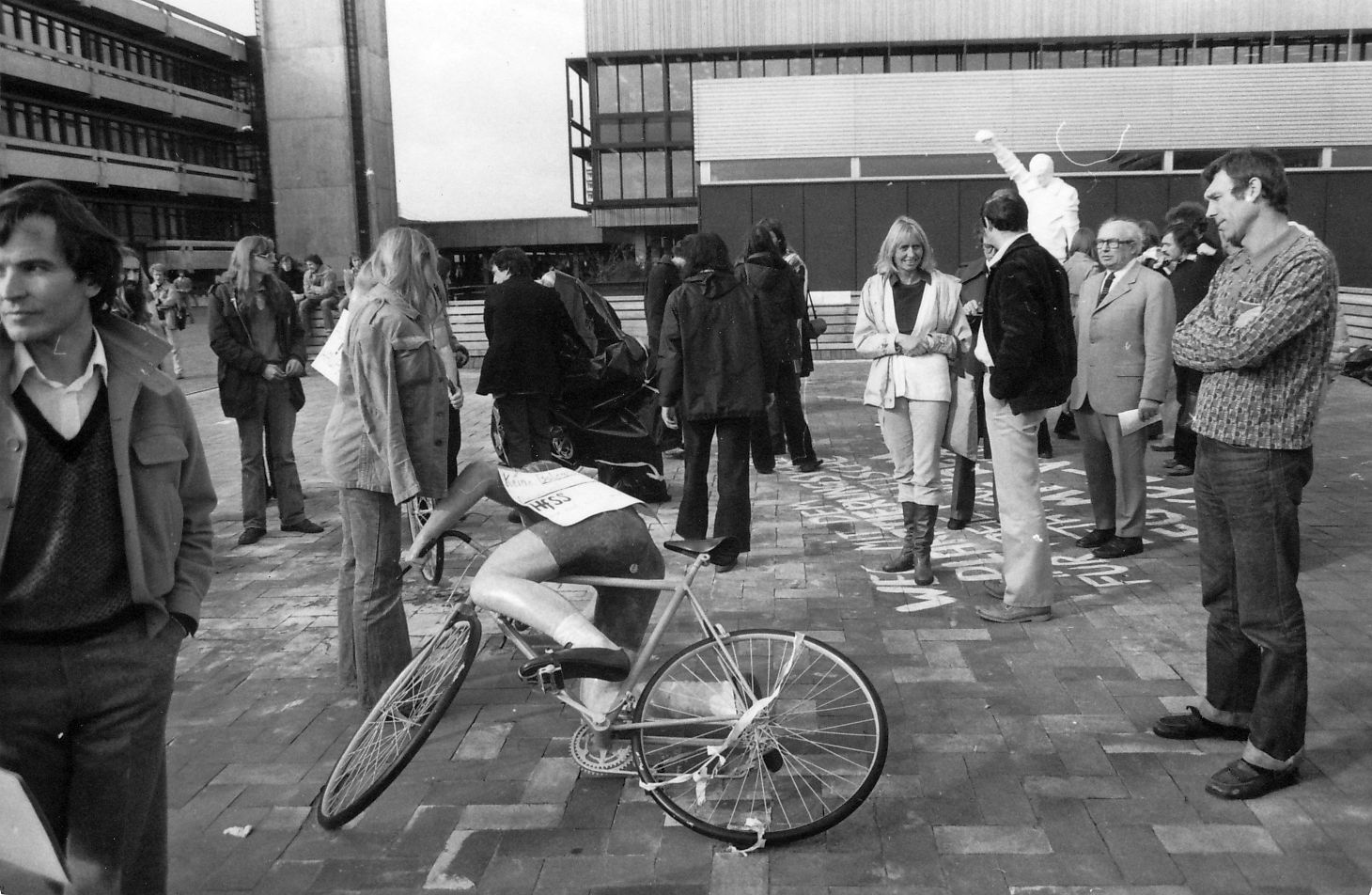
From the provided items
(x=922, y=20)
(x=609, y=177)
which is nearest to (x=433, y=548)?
(x=922, y=20)

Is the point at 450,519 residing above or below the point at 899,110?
below

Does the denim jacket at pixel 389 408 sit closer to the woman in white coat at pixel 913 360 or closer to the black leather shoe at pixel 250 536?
the woman in white coat at pixel 913 360

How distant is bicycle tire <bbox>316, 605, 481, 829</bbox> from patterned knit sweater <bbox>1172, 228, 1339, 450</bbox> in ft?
7.93

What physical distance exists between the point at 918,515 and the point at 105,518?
4.57 m

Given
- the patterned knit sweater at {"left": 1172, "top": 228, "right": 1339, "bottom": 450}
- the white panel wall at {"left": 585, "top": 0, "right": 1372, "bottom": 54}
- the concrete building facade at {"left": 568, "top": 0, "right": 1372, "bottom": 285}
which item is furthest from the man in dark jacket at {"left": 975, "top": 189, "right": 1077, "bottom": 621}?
the white panel wall at {"left": 585, "top": 0, "right": 1372, "bottom": 54}

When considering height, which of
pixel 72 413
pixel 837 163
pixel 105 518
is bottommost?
pixel 105 518

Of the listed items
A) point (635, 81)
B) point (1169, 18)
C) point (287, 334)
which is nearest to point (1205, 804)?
point (287, 334)

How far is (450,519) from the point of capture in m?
3.48

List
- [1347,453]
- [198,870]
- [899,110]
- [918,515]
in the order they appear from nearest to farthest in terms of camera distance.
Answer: [198,870] → [918,515] → [1347,453] → [899,110]

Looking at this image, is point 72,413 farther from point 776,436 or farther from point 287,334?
point 776,436

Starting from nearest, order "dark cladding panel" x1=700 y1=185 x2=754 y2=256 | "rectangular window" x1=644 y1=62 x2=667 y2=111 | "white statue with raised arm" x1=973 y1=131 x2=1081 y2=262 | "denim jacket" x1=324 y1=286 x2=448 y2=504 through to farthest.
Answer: "denim jacket" x1=324 y1=286 x2=448 y2=504
"white statue with raised arm" x1=973 y1=131 x2=1081 y2=262
"dark cladding panel" x1=700 y1=185 x2=754 y2=256
"rectangular window" x1=644 y1=62 x2=667 y2=111

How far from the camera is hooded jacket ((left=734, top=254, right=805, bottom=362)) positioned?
8.32 m

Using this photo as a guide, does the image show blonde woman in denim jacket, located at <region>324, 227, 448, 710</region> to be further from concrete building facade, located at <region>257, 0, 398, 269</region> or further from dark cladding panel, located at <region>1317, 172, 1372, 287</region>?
concrete building facade, located at <region>257, 0, 398, 269</region>

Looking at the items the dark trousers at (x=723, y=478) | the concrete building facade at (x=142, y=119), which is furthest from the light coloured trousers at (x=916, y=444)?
the concrete building facade at (x=142, y=119)
